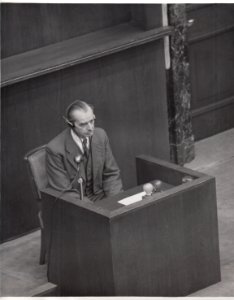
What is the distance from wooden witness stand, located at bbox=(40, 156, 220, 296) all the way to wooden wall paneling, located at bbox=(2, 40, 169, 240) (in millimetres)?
1045

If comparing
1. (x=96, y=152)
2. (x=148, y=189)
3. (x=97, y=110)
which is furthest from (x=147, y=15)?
(x=148, y=189)

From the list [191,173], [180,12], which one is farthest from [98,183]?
[180,12]

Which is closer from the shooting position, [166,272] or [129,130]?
[166,272]

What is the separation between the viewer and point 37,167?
312 inches

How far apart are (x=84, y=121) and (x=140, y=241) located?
92cm

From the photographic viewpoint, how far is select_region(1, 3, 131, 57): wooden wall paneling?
848 centimetres

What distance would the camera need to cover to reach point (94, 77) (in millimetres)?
8945

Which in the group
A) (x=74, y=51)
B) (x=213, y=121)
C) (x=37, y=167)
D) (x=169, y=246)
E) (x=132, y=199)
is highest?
(x=74, y=51)

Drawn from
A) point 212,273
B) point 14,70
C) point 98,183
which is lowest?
point 212,273

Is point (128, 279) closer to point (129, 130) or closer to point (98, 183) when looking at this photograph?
point (98, 183)

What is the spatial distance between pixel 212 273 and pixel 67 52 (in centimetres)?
211

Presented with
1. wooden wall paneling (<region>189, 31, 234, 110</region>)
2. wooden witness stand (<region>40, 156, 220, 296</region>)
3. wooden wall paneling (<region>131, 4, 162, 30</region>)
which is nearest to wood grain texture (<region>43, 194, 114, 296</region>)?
wooden witness stand (<region>40, 156, 220, 296</region>)

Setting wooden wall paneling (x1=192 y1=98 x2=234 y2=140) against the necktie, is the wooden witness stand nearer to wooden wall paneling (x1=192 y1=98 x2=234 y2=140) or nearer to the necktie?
the necktie

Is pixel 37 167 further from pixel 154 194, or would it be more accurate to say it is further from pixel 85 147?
pixel 154 194
